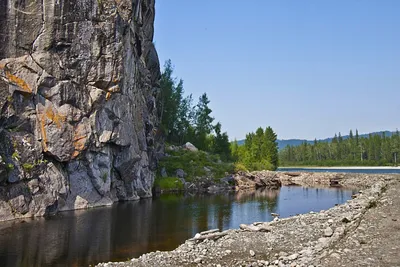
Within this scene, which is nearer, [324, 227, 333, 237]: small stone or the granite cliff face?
[324, 227, 333, 237]: small stone

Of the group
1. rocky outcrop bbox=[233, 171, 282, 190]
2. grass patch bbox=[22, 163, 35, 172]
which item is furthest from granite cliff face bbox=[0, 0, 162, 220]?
rocky outcrop bbox=[233, 171, 282, 190]

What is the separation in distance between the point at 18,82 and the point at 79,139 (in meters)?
10.8

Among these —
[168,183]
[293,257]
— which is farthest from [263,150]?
[293,257]

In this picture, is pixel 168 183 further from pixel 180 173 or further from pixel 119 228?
pixel 119 228

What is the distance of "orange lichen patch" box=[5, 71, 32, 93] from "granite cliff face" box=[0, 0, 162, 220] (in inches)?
4.5

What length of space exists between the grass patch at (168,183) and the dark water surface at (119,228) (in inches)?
687

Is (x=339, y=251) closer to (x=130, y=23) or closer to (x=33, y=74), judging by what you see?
(x=33, y=74)

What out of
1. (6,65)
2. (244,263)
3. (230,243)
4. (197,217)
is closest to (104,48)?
(6,65)

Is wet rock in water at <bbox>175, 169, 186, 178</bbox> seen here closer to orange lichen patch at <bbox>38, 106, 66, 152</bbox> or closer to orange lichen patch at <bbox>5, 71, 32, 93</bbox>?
orange lichen patch at <bbox>38, 106, 66, 152</bbox>

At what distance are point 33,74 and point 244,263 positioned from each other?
39.0m

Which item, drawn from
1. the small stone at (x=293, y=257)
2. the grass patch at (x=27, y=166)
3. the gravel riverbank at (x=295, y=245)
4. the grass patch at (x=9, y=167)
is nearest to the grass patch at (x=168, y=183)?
the grass patch at (x=27, y=166)

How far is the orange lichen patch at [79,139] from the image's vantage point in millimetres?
54737

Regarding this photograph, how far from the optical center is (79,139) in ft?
181

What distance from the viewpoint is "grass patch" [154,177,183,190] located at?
8362 cm
